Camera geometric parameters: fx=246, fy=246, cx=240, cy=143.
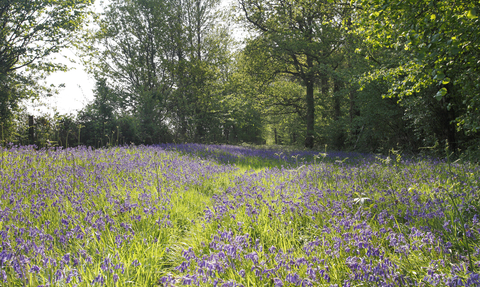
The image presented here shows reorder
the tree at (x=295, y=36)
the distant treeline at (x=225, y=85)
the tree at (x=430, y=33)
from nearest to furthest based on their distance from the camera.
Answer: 1. the tree at (x=430, y=33)
2. the distant treeline at (x=225, y=85)
3. the tree at (x=295, y=36)

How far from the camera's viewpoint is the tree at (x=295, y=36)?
15117 millimetres

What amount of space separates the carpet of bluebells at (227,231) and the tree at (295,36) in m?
11.8

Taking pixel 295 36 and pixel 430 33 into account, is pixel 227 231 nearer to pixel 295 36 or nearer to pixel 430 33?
pixel 430 33

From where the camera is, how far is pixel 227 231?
3.20 m

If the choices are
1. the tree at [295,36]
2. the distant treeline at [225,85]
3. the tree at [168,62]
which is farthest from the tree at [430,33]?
the tree at [168,62]

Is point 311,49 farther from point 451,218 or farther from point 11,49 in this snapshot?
point 11,49

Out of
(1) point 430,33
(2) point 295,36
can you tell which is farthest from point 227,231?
(2) point 295,36

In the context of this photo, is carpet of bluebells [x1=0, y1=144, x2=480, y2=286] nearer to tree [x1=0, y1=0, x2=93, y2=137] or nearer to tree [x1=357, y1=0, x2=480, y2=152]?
tree [x1=357, y1=0, x2=480, y2=152]

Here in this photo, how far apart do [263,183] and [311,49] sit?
40.6ft

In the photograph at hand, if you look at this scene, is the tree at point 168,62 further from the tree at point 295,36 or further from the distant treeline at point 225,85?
the tree at point 295,36

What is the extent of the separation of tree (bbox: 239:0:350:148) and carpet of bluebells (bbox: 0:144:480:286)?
11.8 meters

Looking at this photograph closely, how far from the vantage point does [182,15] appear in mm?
21172

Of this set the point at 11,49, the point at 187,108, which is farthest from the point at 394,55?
the point at 11,49

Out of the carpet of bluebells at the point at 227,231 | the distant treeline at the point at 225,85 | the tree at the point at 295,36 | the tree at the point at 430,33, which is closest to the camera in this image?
the carpet of bluebells at the point at 227,231
